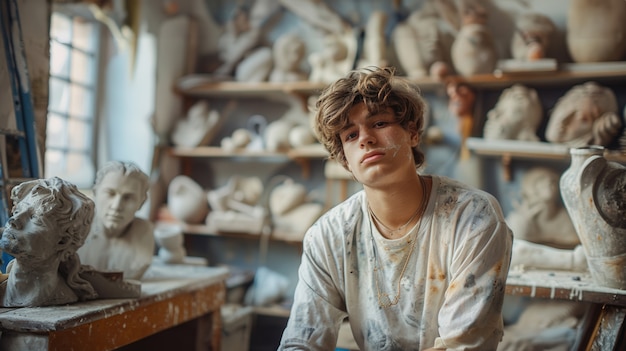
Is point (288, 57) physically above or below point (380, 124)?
above

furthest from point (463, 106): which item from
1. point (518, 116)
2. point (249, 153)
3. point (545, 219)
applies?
point (249, 153)

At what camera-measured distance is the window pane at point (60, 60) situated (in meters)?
3.98

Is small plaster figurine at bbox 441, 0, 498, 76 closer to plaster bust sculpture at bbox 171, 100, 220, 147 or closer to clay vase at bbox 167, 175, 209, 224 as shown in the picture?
plaster bust sculpture at bbox 171, 100, 220, 147

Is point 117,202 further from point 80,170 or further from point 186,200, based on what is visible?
point 80,170

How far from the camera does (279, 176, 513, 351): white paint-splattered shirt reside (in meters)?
1.78

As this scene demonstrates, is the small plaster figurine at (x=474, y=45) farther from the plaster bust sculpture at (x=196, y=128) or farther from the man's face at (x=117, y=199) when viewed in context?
the man's face at (x=117, y=199)

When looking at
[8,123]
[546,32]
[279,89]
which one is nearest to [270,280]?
[279,89]

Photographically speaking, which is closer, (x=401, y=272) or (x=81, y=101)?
(x=401, y=272)

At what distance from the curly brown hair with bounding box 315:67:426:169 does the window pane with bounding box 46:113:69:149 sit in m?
2.60

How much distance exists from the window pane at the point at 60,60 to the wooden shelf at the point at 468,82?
0.79m

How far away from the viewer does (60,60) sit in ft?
13.3

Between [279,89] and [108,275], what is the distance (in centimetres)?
216

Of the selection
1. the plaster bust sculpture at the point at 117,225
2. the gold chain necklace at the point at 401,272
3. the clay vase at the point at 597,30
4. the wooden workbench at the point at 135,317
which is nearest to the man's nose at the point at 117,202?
the plaster bust sculpture at the point at 117,225

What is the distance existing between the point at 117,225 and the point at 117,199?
0.12 metres
